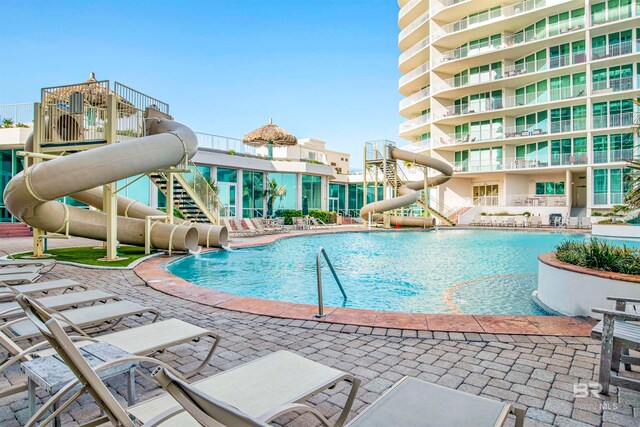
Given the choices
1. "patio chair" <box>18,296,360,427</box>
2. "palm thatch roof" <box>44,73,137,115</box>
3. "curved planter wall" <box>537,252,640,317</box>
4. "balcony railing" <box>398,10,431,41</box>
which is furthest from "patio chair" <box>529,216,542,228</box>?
"patio chair" <box>18,296,360,427</box>

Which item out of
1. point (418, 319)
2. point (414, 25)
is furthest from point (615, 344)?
point (414, 25)

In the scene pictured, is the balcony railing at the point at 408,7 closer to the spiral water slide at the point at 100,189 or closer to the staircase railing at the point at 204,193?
the staircase railing at the point at 204,193

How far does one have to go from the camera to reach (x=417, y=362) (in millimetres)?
3383

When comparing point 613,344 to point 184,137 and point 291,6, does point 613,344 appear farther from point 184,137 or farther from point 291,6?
point 291,6

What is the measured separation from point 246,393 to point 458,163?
116 ft

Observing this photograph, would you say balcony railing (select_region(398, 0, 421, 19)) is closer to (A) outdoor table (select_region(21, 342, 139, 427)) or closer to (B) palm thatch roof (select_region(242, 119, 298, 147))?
(B) palm thatch roof (select_region(242, 119, 298, 147))

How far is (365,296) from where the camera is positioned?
7.36 m

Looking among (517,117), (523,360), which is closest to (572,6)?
(517,117)

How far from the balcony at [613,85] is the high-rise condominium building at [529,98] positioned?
0.07m

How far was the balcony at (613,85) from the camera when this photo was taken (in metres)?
26.8

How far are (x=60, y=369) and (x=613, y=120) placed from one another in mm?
34941

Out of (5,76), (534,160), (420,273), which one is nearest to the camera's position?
(420,273)

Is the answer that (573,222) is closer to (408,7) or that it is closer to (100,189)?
(408,7)

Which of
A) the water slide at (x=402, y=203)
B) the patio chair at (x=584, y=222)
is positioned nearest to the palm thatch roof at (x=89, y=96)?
the water slide at (x=402, y=203)
